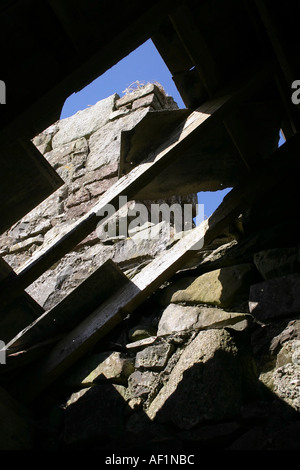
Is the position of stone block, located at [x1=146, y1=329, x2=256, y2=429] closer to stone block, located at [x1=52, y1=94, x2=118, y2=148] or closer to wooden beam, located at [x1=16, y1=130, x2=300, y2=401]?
wooden beam, located at [x1=16, y1=130, x2=300, y2=401]

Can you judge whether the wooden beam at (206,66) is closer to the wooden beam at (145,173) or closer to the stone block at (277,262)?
the wooden beam at (145,173)

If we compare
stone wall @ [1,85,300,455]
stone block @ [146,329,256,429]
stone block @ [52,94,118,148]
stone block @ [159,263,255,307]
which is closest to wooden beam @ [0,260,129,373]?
stone wall @ [1,85,300,455]

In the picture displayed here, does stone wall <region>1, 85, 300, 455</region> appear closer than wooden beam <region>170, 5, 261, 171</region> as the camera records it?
Yes

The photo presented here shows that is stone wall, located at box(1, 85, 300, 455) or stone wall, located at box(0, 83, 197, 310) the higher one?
stone wall, located at box(0, 83, 197, 310)

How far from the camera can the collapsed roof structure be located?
71.8 inches

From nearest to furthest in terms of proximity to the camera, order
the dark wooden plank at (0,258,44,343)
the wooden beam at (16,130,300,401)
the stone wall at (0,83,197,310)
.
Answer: the wooden beam at (16,130,300,401) → the dark wooden plank at (0,258,44,343) → the stone wall at (0,83,197,310)

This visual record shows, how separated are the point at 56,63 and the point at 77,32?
178 mm

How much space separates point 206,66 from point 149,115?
1.31 feet

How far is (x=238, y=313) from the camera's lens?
2.19 metres

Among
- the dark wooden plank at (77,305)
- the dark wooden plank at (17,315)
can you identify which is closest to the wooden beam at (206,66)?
the dark wooden plank at (77,305)

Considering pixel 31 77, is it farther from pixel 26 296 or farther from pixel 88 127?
pixel 88 127

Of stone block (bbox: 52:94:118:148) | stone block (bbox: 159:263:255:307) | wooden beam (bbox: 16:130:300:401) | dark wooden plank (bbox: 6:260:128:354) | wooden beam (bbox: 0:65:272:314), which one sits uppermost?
wooden beam (bbox: 0:65:272:314)

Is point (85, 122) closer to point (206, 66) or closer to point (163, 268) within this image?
point (206, 66)
